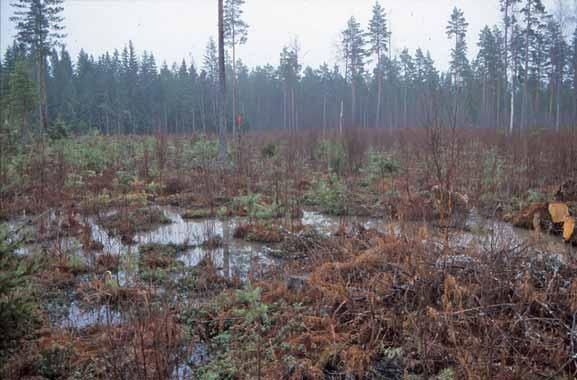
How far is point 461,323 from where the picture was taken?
3135mm

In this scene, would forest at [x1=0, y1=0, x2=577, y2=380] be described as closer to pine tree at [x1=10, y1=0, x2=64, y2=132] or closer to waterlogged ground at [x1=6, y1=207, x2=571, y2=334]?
waterlogged ground at [x1=6, y1=207, x2=571, y2=334]

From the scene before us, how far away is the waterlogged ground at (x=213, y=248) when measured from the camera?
3.85 metres

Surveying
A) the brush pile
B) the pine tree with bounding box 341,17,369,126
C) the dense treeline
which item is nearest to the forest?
the brush pile

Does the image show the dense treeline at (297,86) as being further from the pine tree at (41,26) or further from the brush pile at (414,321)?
the brush pile at (414,321)

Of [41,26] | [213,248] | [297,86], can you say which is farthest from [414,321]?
[297,86]

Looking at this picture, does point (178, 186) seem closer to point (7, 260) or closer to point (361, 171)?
point (361, 171)

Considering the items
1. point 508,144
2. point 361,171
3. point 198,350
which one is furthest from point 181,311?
point 508,144

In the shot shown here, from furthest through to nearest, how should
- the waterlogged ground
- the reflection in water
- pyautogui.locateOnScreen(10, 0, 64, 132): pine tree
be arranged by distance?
1. pyautogui.locateOnScreen(10, 0, 64, 132): pine tree
2. the waterlogged ground
3. the reflection in water

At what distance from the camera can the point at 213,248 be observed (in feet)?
19.4

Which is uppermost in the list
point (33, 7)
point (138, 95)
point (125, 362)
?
A: point (33, 7)

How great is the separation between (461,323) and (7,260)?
311 centimetres

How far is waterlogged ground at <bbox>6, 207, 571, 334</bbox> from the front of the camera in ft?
12.6

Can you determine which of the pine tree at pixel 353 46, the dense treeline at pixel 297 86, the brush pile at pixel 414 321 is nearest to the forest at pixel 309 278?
the brush pile at pixel 414 321

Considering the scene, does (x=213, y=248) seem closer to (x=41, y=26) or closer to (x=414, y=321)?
(x=414, y=321)
